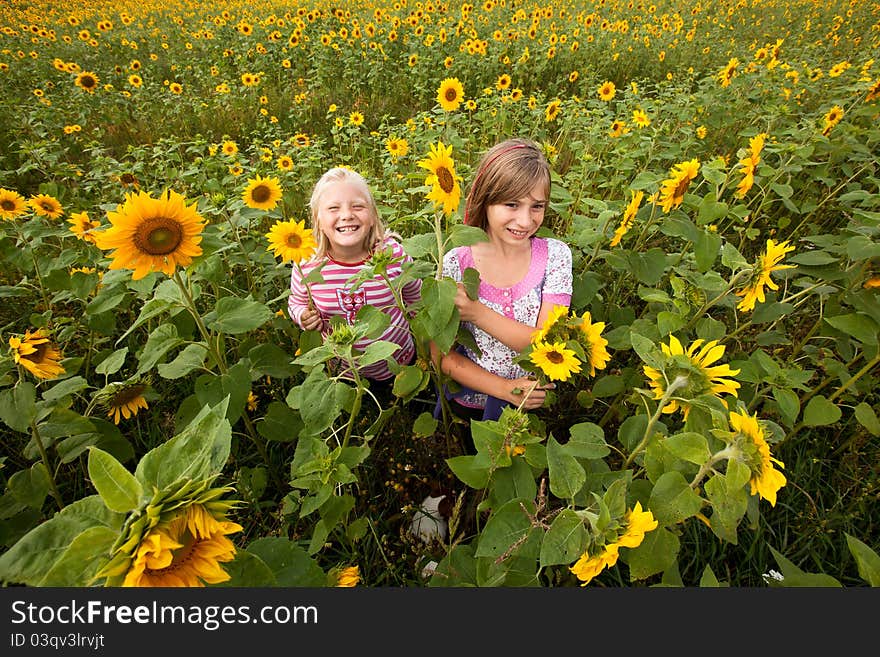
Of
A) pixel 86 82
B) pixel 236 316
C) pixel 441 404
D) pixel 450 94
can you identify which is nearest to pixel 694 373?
pixel 441 404

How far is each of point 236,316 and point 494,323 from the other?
2.82 feet

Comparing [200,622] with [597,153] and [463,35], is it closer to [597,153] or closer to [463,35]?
[597,153]

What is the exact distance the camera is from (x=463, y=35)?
7770 millimetres

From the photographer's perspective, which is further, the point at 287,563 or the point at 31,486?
the point at 31,486

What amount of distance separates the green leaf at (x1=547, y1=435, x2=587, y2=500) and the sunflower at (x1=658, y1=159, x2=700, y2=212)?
123 centimetres

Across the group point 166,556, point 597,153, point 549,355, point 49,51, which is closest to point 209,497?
point 166,556

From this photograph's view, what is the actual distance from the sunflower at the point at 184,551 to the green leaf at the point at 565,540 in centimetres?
57

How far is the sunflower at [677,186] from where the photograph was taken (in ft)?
5.65

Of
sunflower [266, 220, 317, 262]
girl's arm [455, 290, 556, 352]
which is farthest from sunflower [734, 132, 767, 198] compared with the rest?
→ sunflower [266, 220, 317, 262]

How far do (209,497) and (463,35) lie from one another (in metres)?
8.86

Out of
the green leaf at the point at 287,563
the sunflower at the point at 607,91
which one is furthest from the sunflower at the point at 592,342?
the sunflower at the point at 607,91

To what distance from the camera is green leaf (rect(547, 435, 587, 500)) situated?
994 millimetres

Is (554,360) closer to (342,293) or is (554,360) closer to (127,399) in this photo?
(342,293)

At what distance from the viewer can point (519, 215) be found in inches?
65.4
